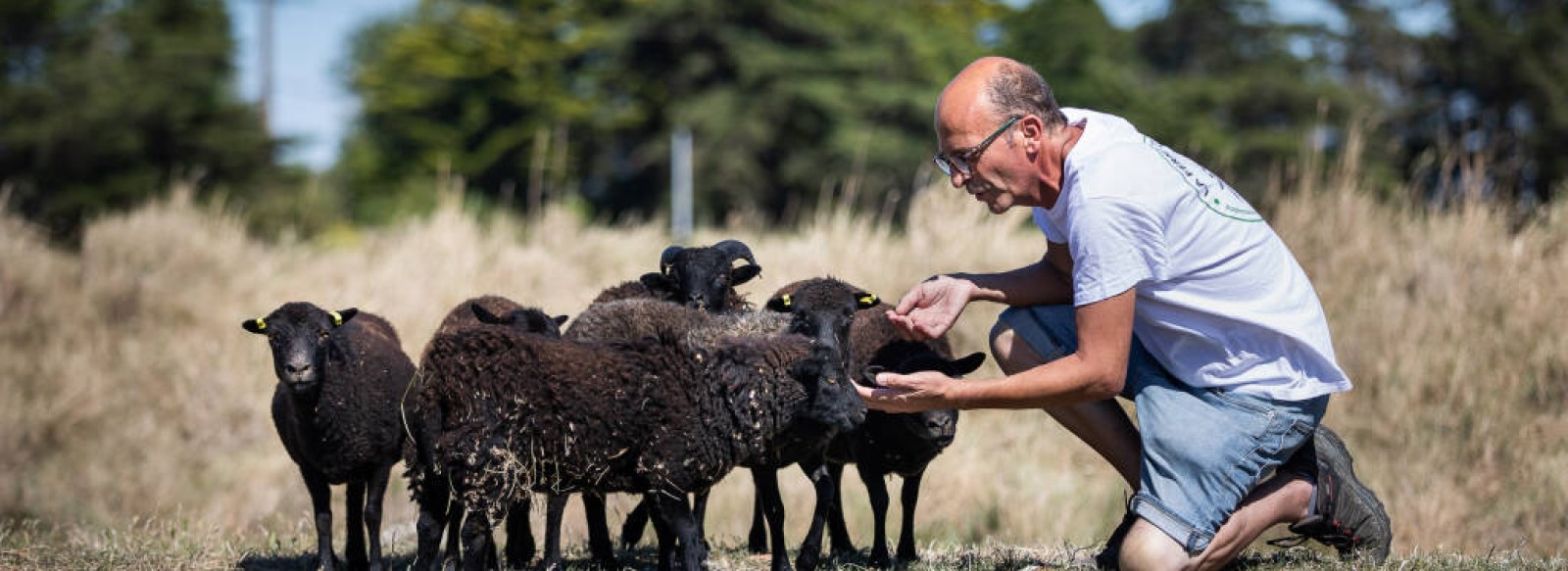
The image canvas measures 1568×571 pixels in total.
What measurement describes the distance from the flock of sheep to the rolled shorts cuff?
4.20 feet

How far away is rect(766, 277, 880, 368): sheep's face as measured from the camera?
725cm

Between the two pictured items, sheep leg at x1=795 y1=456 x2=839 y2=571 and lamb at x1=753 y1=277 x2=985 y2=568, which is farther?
lamb at x1=753 y1=277 x2=985 y2=568

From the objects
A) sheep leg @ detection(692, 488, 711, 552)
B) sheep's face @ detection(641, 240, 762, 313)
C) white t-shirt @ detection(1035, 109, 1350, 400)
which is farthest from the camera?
sheep's face @ detection(641, 240, 762, 313)

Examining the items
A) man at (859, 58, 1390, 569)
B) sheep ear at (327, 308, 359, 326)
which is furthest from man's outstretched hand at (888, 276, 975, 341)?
sheep ear at (327, 308, 359, 326)

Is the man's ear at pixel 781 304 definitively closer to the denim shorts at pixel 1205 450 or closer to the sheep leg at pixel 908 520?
the sheep leg at pixel 908 520

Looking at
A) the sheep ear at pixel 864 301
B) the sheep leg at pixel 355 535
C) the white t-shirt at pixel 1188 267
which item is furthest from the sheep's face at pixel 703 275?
the white t-shirt at pixel 1188 267

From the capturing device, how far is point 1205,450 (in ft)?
19.0

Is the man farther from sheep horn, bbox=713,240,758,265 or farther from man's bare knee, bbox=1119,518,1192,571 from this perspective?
sheep horn, bbox=713,240,758,265

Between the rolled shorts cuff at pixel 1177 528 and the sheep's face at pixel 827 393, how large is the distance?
1271mm

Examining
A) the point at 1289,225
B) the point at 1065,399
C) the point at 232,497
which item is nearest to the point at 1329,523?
the point at 1065,399

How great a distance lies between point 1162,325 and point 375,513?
420cm

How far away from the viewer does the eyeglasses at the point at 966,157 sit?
18.1 feet

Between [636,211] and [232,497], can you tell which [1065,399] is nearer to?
[232,497]

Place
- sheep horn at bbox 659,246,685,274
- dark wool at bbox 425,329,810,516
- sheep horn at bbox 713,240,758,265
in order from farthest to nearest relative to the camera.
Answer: sheep horn at bbox 659,246,685,274 → sheep horn at bbox 713,240,758,265 → dark wool at bbox 425,329,810,516
